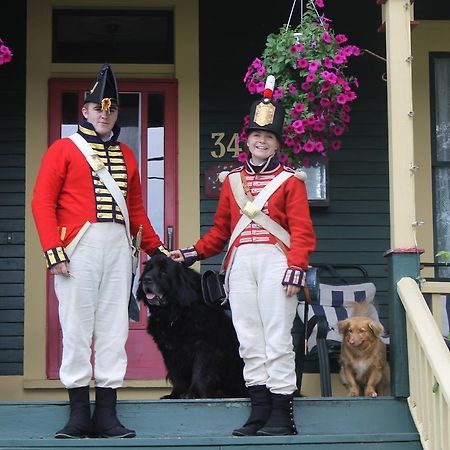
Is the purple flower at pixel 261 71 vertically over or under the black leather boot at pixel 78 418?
over

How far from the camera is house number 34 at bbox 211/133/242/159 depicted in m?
7.17

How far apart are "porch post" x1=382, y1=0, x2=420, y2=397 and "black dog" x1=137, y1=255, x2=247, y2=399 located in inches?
36.9

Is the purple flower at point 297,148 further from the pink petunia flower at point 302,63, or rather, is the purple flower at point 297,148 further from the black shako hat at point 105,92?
the black shako hat at point 105,92

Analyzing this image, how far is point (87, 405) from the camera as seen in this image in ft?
16.2

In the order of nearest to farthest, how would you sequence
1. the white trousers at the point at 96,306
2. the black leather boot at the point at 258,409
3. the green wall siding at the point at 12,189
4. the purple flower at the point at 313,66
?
1. the white trousers at the point at 96,306
2. the black leather boot at the point at 258,409
3. the purple flower at the point at 313,66
4. the green wall siding at the point at 12,189

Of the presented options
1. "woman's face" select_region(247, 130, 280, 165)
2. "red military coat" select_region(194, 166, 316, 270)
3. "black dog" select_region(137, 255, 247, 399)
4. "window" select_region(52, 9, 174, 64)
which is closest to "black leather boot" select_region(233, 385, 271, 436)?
"black dog" select_region(137, 255, 247, 399)

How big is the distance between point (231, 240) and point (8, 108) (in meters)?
2.60

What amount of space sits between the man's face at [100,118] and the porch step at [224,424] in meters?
1.41

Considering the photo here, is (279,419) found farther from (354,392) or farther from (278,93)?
(278,93)

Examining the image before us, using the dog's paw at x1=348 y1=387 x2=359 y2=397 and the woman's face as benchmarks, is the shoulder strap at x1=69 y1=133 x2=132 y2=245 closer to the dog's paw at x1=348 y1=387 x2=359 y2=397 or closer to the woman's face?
the woman's face

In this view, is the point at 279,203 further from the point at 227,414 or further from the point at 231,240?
the point at 227,414

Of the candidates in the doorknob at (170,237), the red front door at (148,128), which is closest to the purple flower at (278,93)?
the red front door at (148,128)

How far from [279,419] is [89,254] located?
4.11 ft

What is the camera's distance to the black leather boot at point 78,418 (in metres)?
4.88
